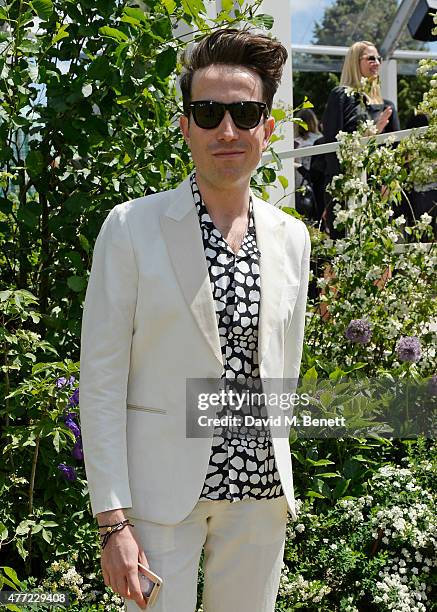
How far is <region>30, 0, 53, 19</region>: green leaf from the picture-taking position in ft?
10.5

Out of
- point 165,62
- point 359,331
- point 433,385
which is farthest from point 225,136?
point 433,385

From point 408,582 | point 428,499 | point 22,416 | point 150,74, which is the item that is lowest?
point 408,582

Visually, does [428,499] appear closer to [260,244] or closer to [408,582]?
[408,582]

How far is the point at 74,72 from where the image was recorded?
3.47 meters

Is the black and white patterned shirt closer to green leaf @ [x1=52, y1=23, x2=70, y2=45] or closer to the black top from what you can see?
green leaf @ [x1=52, y1=23, x2=70, y2=45]

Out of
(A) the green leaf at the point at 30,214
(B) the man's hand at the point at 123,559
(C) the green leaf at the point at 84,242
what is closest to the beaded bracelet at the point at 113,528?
(B) the man's hand at the point at 123,559

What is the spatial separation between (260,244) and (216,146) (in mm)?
263

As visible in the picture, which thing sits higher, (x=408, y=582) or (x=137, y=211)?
(x=137, y=211)

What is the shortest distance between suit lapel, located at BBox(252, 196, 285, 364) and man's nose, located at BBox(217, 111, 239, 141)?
25cm

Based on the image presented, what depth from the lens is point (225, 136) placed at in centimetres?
216

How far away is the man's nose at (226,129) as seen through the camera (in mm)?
Result: 2156

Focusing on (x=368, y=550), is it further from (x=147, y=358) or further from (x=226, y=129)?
(x=226, y=129)

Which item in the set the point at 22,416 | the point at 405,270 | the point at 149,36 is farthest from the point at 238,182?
the point at 405,270

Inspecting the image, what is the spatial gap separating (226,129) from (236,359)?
1.70 ft
